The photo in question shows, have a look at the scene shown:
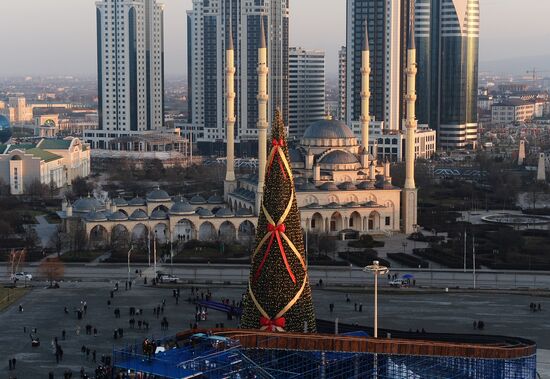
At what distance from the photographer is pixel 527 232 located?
158 feet

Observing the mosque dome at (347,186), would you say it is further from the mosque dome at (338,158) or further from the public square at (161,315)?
the public square at (161,315)

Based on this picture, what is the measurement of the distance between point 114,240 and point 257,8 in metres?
53.2

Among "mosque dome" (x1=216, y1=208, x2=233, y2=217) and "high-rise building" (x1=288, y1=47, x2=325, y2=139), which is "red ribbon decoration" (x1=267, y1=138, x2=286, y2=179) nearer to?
"mosque dome" (x1=216, y1=208, x2=233, y2=217)

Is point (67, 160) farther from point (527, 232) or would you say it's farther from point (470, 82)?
point (470, 82)

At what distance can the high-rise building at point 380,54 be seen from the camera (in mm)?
92125

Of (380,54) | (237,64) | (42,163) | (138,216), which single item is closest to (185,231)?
(138,216)

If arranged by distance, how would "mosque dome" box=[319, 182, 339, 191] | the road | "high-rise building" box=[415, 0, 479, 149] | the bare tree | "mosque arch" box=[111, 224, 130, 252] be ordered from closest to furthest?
the road < the bare tree < "mosque arch" box=[111, 224, 130, 252] < "mosque dome" box=[319, 182, 339, 191] < "high-rise building" box=[415, 0, 479, 149]

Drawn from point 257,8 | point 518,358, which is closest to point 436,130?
point 257,8

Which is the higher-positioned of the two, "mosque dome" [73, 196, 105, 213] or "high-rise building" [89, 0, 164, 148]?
"high-rise building" [89, 0, 164, 148]

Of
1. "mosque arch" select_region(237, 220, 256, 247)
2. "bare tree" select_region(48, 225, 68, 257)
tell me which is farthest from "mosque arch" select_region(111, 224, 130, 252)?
"mosque arch" select_region(237, 220, 256, 247)

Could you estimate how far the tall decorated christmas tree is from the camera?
2230 cm

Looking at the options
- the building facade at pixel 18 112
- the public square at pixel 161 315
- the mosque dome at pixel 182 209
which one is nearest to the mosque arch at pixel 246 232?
the mosque dome at pixel 182 209

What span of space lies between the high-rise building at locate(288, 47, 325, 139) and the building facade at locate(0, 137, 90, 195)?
30181mm

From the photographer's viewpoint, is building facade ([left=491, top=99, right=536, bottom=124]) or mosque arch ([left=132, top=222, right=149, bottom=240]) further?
building facade ([left=491, top=99, right=536, bottom=124])
